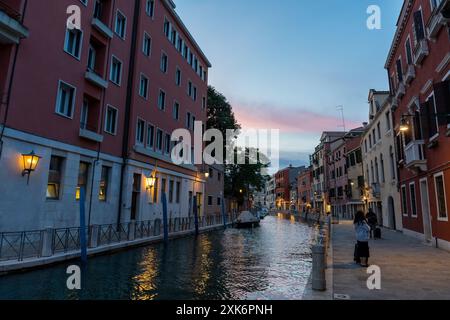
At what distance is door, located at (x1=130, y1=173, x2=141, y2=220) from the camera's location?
69.4ft

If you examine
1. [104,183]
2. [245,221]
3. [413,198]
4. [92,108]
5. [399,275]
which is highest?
[92,108]

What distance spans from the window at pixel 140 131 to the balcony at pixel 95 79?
443cm

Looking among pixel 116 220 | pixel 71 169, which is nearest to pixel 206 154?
pixel 116 220

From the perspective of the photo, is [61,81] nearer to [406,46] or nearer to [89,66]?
[89,66]

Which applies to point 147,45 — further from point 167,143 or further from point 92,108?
point 92,108

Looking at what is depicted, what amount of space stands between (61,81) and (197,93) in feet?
64.6

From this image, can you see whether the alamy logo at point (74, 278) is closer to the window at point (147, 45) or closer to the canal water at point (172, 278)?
the canal water at point (172, 278)

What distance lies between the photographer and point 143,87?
2306cm

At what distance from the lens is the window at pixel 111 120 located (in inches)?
756

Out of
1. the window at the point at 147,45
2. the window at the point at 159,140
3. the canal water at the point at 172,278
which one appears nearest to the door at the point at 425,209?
the canal water at the point at 172,278

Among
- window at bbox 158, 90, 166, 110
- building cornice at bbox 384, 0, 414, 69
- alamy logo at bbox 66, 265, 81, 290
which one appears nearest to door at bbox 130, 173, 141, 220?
window at bbox 158, 90, 166, 110

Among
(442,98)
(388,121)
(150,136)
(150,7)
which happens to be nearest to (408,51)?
(388,121)

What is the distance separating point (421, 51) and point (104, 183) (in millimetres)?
18264

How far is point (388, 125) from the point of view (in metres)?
24.8
